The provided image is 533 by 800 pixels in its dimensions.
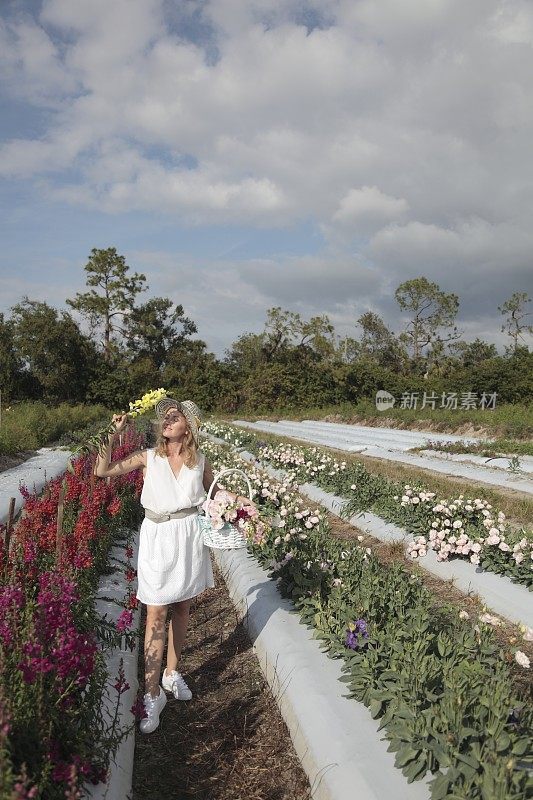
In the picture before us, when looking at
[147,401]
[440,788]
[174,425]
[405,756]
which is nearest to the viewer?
[440,788]

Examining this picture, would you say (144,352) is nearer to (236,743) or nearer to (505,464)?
(505,464)

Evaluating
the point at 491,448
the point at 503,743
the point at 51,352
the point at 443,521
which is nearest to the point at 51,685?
the point at 503,743

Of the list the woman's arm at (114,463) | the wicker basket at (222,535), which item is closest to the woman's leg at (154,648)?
the wicker basket at (222,535)

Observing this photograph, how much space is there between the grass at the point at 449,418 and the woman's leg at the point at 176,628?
503 inches

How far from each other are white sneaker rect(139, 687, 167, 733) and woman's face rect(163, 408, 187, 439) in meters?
1.38

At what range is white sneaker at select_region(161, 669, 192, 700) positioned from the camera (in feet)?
11.2

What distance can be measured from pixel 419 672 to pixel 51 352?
31.3m

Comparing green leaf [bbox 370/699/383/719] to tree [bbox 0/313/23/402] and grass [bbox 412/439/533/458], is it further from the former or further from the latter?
tree [bbox 0/313/23/402]

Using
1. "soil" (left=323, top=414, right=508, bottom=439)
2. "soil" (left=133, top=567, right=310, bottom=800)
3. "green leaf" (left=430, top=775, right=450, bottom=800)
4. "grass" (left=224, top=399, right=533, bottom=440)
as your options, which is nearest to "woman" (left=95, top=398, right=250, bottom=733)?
"soil" (left=133, top=567, right=310, bottom=800)

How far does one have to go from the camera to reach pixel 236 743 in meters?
3.08

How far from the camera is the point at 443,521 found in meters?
5.33

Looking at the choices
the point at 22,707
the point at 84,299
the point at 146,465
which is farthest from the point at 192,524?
the point at 84,299

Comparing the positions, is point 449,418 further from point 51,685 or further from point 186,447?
point 51,685

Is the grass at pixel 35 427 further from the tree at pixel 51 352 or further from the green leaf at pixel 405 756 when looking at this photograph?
the green leaf at pixel 405 756
